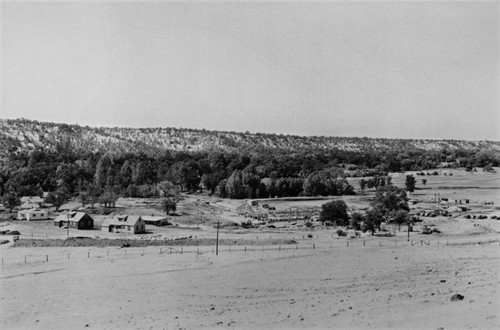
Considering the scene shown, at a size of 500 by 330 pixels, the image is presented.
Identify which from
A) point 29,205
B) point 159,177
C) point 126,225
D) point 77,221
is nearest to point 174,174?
point 159,177

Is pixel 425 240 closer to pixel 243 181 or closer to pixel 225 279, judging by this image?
pixel 225 279

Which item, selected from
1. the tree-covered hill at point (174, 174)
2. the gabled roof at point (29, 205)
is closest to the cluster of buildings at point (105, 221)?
the gabled roof at point (29, 205)

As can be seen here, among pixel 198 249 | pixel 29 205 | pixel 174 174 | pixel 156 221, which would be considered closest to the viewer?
pixel 198 249

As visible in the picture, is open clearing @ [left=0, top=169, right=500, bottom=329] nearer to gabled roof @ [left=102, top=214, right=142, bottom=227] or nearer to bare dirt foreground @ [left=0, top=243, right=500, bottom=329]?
bare dirt foreground @ [left=0, top=243, right=500, bottom=329]

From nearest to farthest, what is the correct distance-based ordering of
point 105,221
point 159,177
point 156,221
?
point 105,221 → point 156,221 → point 159,177

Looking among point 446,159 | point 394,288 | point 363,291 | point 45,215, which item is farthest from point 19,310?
point 446,159

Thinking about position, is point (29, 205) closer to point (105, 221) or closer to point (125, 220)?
point (105, 221)

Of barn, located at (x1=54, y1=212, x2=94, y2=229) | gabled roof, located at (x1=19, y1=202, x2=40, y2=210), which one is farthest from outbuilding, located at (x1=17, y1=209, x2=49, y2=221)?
barn, located at (x1=54, y1=212, x2=94, y2=229)
